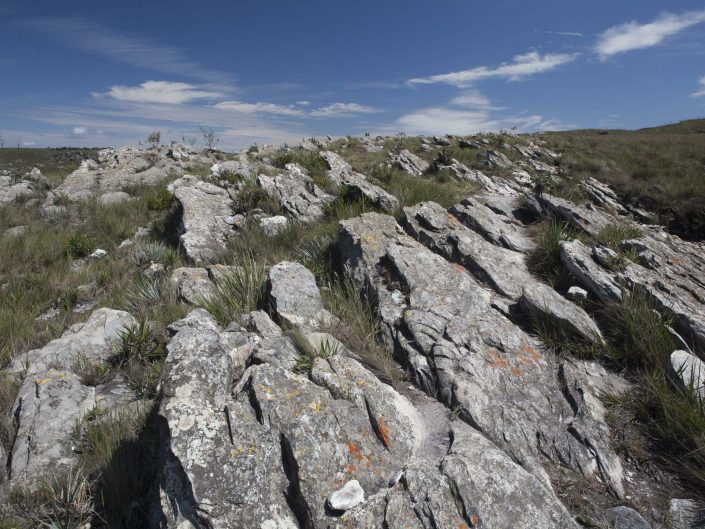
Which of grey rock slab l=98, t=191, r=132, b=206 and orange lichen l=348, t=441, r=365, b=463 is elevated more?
grey rock slab l=98, t=191, r=132, b=206

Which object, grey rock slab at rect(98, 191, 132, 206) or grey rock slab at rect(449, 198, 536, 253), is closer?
grey rock slab at rect(449, 198, 536, 253)

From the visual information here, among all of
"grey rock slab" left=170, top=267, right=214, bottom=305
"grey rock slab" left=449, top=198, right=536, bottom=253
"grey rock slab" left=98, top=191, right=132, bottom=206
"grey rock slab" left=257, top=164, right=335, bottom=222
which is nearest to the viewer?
"grey rock slab" left=170, top=267, right=214, bottom=305

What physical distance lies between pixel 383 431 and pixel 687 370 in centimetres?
293

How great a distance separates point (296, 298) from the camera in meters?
4.87

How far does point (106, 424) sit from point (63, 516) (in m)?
0.74

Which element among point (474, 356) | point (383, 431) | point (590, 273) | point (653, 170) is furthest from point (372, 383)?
point (653, 170)

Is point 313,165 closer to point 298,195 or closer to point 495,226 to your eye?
point 298,195

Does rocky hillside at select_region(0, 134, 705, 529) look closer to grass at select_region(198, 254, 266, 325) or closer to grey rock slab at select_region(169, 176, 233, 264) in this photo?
grass at select_region(198, 254, 266, 325)

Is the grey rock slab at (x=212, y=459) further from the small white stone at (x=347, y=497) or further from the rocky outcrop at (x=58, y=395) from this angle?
the rocky outcrop at (x=58, y=395)

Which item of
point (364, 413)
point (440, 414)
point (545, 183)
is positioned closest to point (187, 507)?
point (364, 413)

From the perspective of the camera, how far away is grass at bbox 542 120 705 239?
44.4 ft

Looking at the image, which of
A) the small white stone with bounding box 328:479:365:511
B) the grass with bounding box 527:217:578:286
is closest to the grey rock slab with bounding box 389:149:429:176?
the grass with bounding box 527:217:578:286

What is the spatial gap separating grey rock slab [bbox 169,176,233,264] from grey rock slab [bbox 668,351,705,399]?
7.34 meters

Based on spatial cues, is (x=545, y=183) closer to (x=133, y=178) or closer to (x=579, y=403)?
(x=579, y=403)
